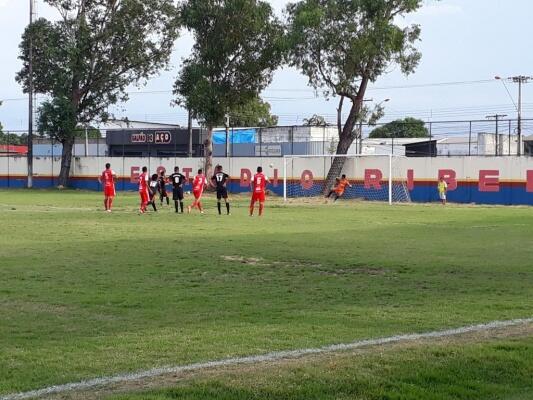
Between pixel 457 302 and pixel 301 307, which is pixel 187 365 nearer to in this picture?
pixel 301 307

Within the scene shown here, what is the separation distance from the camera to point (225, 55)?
2140 inches

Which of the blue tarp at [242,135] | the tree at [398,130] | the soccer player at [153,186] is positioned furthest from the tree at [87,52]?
the soccer player at [153,186]

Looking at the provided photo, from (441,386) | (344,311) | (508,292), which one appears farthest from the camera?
(508,292)

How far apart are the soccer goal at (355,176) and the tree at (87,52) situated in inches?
677

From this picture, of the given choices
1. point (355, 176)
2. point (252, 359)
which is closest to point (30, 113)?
point (355, 176)

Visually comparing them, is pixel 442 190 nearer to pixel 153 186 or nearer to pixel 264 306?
pixel 153 186

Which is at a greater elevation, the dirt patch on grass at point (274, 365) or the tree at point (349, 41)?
the tree at point (349, 41)

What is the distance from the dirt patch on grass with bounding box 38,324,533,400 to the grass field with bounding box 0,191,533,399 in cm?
6

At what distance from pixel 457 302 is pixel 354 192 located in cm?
3966

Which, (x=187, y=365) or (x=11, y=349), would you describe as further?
(x=11, y=349)

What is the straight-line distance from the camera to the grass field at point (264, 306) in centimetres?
660

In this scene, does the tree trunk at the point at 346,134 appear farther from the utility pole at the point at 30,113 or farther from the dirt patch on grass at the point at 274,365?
the dirt patch on grass at the point at 274,365

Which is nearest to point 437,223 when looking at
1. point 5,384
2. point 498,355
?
point 498,355

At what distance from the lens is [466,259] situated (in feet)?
53.1
